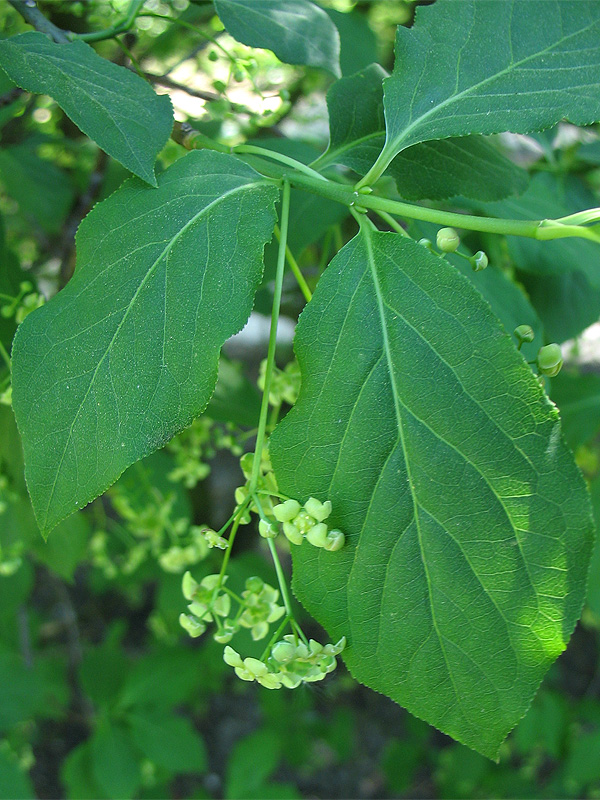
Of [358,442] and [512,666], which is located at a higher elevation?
[358,442]

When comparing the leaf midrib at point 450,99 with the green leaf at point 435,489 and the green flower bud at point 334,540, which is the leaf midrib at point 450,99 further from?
the green flower bud at point 334,540

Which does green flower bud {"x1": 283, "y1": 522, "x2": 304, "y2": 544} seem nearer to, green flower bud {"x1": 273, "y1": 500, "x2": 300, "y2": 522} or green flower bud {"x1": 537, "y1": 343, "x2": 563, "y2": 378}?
green flower bud {"x1": 273, "y1": 500, "x2": 300, "y2": 522}

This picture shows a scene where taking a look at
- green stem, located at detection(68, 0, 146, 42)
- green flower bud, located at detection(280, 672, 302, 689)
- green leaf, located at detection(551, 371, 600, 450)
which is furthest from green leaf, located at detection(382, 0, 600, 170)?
green leaf, located at detection(551, 371, 600, 450)

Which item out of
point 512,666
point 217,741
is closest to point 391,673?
point 512,666

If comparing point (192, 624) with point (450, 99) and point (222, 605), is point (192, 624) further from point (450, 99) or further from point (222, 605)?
point (450, 99)

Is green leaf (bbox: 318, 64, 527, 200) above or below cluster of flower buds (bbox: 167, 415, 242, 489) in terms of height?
above

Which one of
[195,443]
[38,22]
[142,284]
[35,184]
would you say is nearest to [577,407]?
[195,443]

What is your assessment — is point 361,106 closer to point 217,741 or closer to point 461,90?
point 461,90
